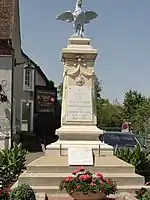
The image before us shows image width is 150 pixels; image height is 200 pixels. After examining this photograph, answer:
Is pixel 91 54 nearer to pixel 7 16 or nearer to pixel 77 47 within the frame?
pixel 77 47

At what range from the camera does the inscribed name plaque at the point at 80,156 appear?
1247cm

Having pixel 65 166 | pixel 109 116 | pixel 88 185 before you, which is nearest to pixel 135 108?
pixel 109 116

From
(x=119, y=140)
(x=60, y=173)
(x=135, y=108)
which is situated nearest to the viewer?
(x=60, y=173)

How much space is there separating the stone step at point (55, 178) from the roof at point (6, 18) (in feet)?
48.8

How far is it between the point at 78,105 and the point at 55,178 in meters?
2.44

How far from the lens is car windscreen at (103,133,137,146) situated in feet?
69.0

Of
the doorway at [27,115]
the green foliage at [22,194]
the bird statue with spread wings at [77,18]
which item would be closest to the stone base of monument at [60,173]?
the green foliage at [22,194]

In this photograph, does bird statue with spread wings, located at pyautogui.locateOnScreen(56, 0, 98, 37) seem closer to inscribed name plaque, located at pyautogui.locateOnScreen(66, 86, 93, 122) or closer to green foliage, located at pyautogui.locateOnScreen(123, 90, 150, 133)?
inscribed name plaque, located at pyautogui.locateOnScreen(66, 86, 93, 122)

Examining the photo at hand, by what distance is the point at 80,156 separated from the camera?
41.5 feet

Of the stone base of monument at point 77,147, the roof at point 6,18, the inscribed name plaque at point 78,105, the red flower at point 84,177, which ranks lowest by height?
the red flower at point 84,177

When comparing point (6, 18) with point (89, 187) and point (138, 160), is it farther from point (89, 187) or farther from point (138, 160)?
point (89, 187)

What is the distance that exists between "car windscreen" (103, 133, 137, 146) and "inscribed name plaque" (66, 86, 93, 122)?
771cm

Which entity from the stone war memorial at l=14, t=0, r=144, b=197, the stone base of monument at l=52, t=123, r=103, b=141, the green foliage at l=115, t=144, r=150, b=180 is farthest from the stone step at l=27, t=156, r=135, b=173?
the green foliage at l=115, t=144, r=150, b=180

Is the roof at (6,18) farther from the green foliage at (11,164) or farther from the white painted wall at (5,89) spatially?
the green foliage at (11,164)
